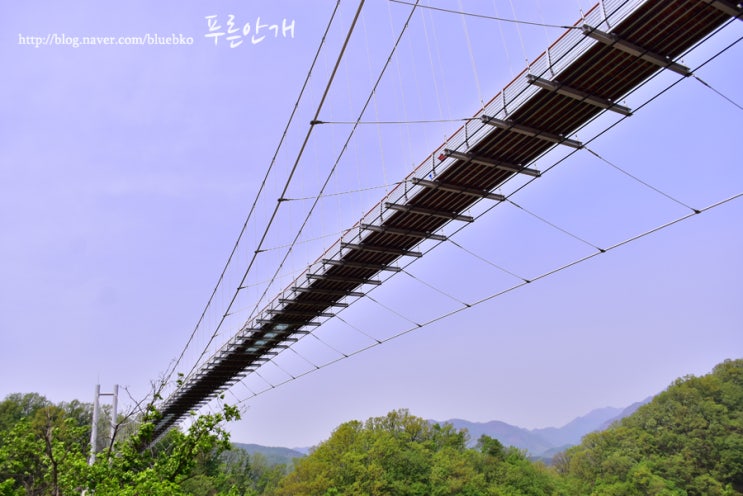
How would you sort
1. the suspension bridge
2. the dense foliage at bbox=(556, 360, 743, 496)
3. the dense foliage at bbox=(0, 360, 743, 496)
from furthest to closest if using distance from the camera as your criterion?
the dense foliage at bbox=(556, 360, 743, 496)
the dense foliage at bbox=(0, 360, 743, 496)
the suspension bridge

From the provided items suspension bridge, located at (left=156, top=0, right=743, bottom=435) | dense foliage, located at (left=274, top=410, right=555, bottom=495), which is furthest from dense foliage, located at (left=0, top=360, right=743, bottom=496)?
suspension bridge, located at (left=156, top=0, right=743, bottom=435)

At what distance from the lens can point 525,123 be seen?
15.6 m

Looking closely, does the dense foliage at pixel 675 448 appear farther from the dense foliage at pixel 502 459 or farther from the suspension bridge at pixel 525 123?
the suspension bridge at pixel 525 123

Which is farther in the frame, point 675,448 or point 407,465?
point 675,448

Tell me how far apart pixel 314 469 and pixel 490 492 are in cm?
2118

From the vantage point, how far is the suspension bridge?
491 inches

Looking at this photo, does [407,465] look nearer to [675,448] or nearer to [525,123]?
[675,448]

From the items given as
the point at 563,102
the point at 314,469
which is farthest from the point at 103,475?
the point at 314,469

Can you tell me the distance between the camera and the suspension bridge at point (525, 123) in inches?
491

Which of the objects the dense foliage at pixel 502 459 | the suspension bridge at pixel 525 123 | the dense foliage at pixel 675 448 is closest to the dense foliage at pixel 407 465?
the dense foliage at pixel 502 459

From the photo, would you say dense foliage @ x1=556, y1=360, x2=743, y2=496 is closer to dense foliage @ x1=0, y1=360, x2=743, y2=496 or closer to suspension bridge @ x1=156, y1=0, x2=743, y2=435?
dense foliage @ x1=0, y1=360, x2=743, y2=496

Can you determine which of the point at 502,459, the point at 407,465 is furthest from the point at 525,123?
the point at 502,459

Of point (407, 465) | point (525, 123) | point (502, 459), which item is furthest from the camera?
point (502, 459)

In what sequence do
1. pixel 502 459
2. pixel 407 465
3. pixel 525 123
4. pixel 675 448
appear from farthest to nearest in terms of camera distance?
1. pixel 675 448
2. pixel 502 459
3. pixel 407 465
4. pixel 525 123
